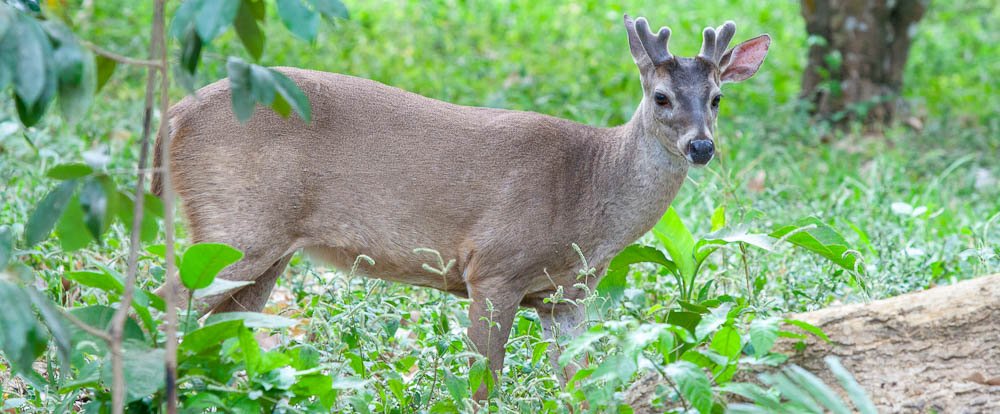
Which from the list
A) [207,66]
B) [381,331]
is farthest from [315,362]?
[207,66]

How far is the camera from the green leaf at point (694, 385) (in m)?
3.02

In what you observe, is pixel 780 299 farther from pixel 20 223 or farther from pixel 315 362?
pixel 20 223

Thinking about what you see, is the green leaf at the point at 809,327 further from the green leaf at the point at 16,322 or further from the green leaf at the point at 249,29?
the green leaf at the point at 16,322

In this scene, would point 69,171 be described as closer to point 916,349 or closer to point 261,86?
point 261,86

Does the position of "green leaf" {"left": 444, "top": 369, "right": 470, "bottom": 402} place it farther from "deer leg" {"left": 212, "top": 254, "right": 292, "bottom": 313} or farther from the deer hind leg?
"deer leg" {"left": 212, "top": 254, "right": 292, "bottom": 313}

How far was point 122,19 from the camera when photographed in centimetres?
1011

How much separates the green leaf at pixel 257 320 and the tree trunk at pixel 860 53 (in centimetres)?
635

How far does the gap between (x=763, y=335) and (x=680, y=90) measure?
139 centimetres

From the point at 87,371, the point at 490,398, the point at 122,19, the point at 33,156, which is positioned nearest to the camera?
the point at 87,371

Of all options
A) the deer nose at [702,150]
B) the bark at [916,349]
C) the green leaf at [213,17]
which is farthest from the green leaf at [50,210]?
the deer nose at [702,150]

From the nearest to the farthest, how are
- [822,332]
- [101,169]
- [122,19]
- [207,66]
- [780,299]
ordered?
[101,169], [822,332], [780,299], [207,66], [122,19]

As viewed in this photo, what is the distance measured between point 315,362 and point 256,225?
1.07 metres

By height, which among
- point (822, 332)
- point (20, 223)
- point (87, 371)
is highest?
point (822, 332)

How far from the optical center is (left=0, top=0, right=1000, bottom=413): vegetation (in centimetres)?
311
